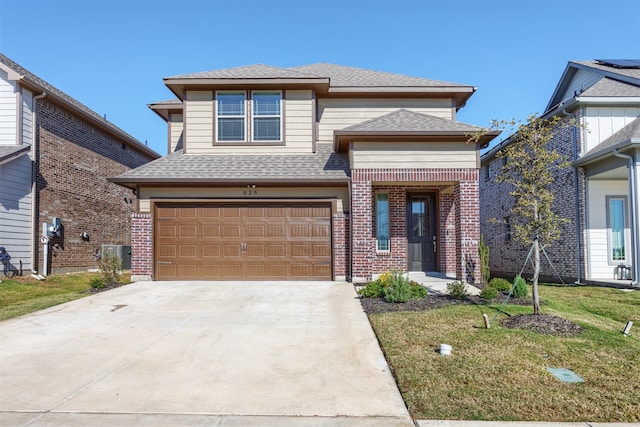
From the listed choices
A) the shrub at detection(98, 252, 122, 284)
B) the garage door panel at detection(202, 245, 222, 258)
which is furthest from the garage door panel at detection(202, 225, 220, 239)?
the shrub at detection(98, 252, 122, 284)

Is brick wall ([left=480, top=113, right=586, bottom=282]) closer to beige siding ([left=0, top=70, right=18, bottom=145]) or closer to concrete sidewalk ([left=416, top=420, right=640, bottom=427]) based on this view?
concrete sidewalk ([left=416, top=420, right=640, bottom=427])

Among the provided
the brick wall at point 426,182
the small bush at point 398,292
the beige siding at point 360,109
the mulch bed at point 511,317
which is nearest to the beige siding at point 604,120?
the beige siding at point 360,109

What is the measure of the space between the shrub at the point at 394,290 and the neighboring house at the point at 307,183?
6.99ft

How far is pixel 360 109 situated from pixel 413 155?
136 inches

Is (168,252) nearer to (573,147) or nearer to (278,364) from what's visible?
(278,364)

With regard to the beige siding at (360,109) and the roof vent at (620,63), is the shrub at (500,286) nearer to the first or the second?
the beige siding at (360,109)

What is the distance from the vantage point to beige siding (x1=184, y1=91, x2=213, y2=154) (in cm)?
1355

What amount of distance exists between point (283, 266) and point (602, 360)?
8.38 metres

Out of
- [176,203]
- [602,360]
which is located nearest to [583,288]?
[602,360]

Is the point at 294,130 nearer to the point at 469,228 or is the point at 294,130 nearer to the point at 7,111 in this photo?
the point at 469,228

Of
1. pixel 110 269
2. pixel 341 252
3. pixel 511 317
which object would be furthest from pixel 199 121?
pixel 511 317

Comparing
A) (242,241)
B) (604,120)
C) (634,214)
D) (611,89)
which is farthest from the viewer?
(611,89)

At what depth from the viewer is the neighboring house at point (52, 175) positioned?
1305cm

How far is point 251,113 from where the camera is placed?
13.5 m
